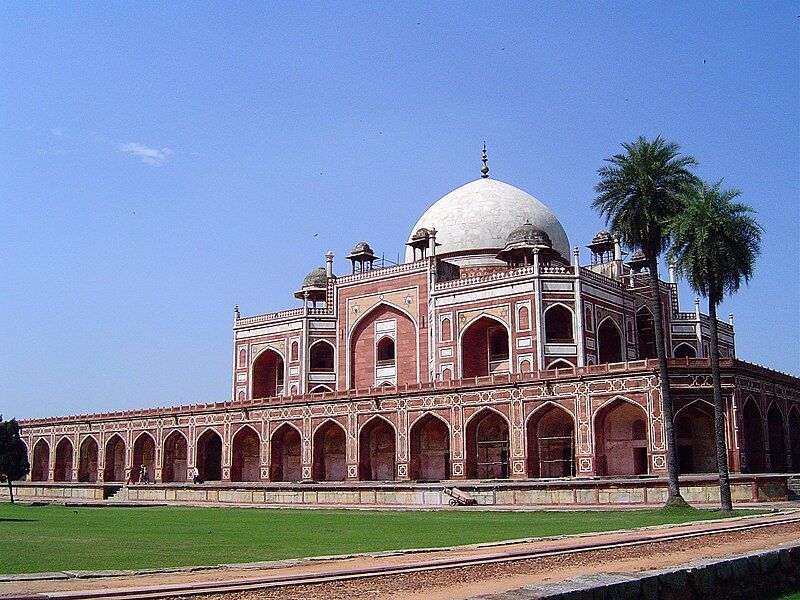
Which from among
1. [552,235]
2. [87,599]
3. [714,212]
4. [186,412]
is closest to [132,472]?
[186,412]

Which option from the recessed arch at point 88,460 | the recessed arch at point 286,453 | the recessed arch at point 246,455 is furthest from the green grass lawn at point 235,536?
the recessed arch at point 88,460

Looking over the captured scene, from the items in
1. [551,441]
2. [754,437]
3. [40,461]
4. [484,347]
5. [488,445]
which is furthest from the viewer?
[40,461]

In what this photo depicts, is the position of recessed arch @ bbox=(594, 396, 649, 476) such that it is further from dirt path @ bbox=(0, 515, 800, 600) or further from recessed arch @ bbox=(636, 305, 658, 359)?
dirt path @ bbox=(0, 515, 800, 600)

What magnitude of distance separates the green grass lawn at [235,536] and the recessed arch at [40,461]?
110 ft

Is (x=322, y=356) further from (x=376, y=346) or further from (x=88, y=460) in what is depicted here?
(x=88, y=460)

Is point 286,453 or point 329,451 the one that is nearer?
point 329,451

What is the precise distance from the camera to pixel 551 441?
32656 millimetres

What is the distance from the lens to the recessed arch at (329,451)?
3741 centimetres

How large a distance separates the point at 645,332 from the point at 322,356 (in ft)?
52.7

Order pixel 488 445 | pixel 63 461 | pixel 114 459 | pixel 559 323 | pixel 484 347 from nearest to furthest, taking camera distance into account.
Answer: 1. pixel 488 445
2. pixel 559 323
3. pixel 484 347
4. pixel 114 459
5. pixel 63 461

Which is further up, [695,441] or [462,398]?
[462,398]

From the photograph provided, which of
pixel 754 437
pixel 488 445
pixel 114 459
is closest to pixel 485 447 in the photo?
pixel 488 445

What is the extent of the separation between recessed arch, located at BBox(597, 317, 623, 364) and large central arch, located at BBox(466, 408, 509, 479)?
8.04 metres

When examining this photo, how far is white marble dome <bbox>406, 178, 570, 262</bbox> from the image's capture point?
4422cm
